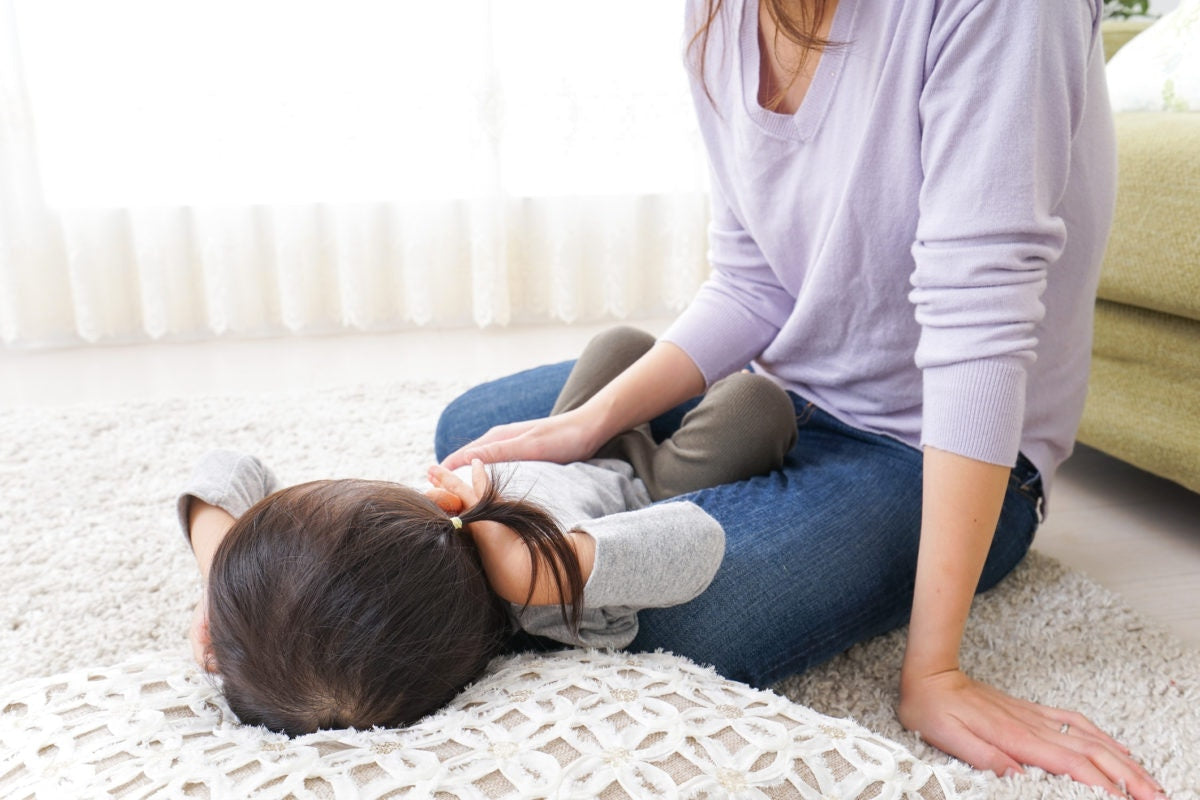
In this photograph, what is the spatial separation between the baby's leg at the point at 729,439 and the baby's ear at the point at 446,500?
0.27m

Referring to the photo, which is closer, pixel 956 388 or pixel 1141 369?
pixel 956 388

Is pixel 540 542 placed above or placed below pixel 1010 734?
above

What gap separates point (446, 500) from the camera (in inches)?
32.6

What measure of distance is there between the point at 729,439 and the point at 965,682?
1.02 ft

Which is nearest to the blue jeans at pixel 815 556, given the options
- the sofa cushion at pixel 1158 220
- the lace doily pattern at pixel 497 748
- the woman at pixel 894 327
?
the woman at pixel 894 327

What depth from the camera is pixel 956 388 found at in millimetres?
786

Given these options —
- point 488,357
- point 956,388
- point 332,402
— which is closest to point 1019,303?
→ point 956,388

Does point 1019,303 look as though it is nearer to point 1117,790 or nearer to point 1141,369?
point 1117,790

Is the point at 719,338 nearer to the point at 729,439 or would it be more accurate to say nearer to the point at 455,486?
the point at 729,439

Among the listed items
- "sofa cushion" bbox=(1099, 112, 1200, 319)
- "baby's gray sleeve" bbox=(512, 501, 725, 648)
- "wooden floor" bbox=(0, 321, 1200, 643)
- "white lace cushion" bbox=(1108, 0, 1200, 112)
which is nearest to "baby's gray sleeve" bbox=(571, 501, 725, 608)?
"baby's gray sleeve" bbox=(512, 501, 725, 648)

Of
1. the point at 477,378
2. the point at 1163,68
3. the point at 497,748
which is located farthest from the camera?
the point at 477,378

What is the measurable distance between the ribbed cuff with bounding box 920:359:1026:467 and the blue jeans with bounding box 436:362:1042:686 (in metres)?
0.16

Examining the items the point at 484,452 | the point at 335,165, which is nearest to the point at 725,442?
the point at 484,452

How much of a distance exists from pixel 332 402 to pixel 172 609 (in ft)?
2.44
